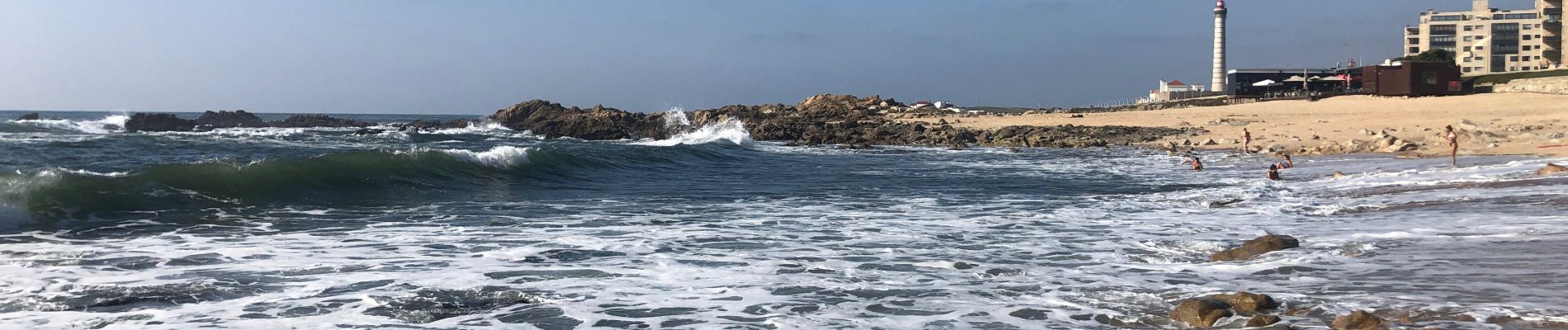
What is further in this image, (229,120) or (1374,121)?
(229,120)

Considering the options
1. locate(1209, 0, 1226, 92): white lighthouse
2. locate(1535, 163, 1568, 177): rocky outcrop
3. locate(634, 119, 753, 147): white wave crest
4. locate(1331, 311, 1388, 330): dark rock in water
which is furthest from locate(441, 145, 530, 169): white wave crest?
locate(1209, 0, 1226, 92): white lighthouse

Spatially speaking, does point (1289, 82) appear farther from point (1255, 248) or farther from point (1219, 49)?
point (1255, 248)

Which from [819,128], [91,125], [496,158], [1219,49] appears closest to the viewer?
[496,158]

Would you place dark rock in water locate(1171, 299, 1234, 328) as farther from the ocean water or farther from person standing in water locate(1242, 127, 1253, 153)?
person standing in water locate(1242, 127, 1253, 153)

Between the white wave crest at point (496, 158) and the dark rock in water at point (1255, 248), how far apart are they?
13.9 m

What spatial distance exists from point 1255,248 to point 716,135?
34192mm

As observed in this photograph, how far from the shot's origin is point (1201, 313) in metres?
5.55

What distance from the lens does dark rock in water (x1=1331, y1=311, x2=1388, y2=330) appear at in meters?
5.25

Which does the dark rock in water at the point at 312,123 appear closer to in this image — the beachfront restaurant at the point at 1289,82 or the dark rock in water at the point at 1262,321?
the beachfront restaurant at the point at 1289,82

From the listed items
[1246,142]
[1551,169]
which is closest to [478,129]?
[1246,142]

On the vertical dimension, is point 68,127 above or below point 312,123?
above

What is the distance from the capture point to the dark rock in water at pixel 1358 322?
5.25 meters

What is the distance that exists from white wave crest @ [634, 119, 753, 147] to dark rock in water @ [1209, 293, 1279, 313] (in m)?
30.4

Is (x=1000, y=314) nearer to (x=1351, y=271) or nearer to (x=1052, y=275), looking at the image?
(x=1052, y=275)
